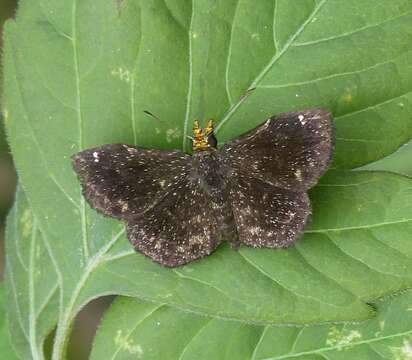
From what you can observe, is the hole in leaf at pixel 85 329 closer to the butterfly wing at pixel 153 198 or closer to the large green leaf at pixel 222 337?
the large green leaf at pixel 222 337

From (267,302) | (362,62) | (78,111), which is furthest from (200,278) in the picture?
(362,62)

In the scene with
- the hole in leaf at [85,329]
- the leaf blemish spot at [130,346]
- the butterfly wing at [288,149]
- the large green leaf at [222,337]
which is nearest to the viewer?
the butterfly wing at [288,149]

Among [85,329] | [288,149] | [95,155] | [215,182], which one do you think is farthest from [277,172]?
[85,329]

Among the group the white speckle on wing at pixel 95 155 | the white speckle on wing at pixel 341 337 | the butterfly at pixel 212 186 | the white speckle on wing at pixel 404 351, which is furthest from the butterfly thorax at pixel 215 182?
the white speckle on wing at pixel 404 351

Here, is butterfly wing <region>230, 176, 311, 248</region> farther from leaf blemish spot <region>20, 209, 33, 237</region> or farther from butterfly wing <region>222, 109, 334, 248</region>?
leaf blemish spot <region>20, 209, 33, 237</region>

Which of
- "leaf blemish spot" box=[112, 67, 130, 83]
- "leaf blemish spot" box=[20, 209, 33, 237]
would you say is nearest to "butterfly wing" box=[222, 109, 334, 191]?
"leaf blemish spot" box=[112, 67, 130, 83]

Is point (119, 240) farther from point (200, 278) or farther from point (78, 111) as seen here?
point (78, 111)
